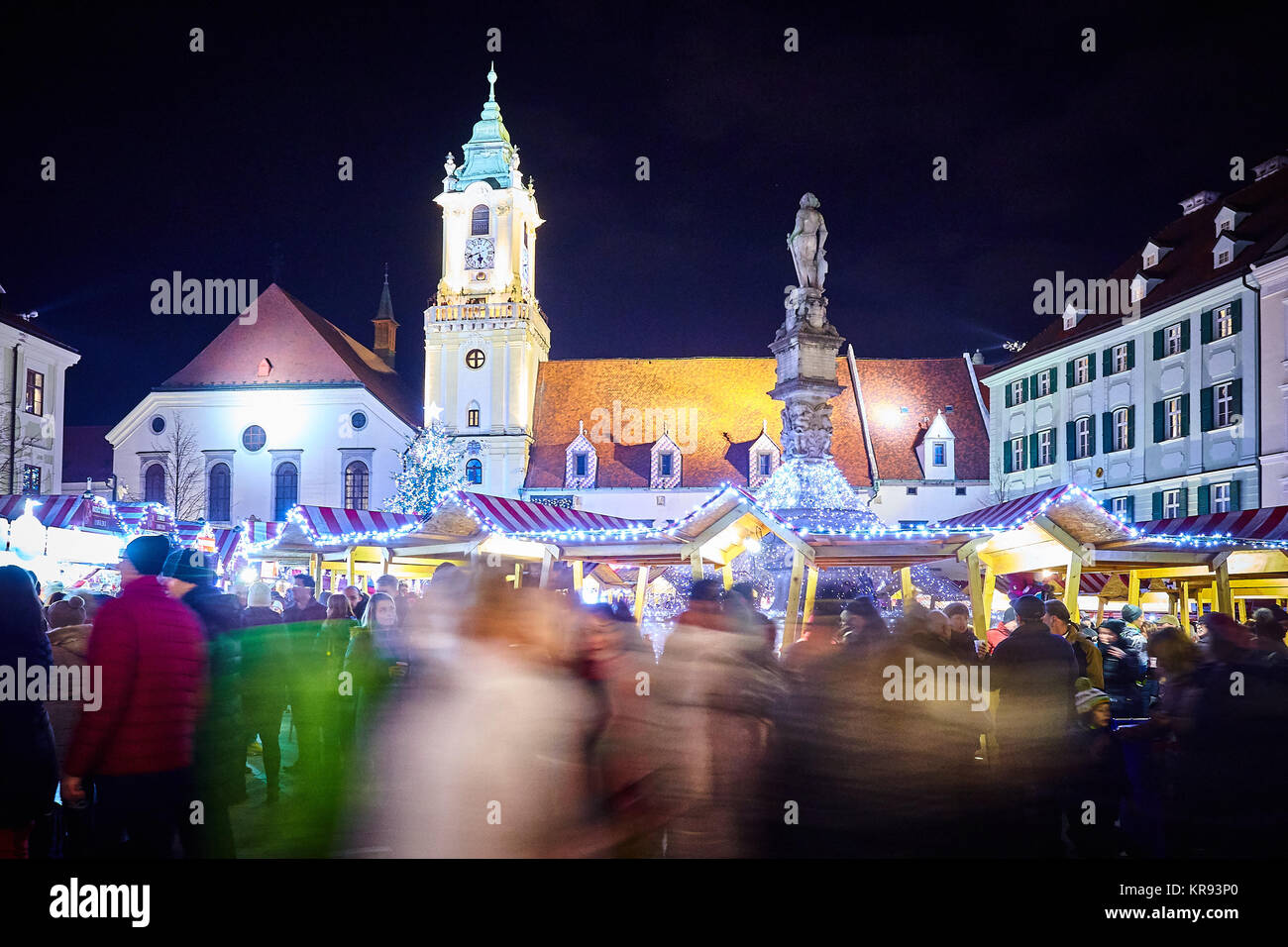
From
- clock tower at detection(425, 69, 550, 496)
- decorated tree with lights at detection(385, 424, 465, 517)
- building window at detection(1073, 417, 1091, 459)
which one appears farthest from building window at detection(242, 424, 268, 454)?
building window at detection(1073, 417, 1091, 459)

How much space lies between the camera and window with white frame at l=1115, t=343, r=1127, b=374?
3422cm

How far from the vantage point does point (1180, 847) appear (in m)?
5.92

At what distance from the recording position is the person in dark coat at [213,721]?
512 cm

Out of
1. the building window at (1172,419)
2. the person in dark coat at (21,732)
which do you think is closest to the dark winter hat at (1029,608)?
the person in dark coat at (21,732)

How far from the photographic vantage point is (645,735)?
488cm

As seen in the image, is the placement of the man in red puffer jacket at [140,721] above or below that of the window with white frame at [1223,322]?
below

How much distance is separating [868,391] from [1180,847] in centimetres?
4588

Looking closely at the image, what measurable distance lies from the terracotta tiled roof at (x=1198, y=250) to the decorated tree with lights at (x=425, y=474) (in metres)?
22.5

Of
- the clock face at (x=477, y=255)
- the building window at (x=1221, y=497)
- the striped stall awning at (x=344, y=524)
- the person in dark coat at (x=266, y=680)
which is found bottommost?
the person in dark coat at (x=266, y=680)

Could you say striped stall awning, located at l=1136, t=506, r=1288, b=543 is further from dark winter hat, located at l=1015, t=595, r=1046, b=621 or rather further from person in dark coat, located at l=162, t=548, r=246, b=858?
person in dark coat, located at l=162, t=548, r=246, b=858

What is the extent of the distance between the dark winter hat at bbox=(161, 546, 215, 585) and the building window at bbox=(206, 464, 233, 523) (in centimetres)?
4650

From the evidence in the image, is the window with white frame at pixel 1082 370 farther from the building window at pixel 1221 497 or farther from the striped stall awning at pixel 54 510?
the striped stall awning at pixel 54 510

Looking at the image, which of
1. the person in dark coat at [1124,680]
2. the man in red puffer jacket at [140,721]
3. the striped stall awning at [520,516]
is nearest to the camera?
the man in red puffer jacket at [140,721]
